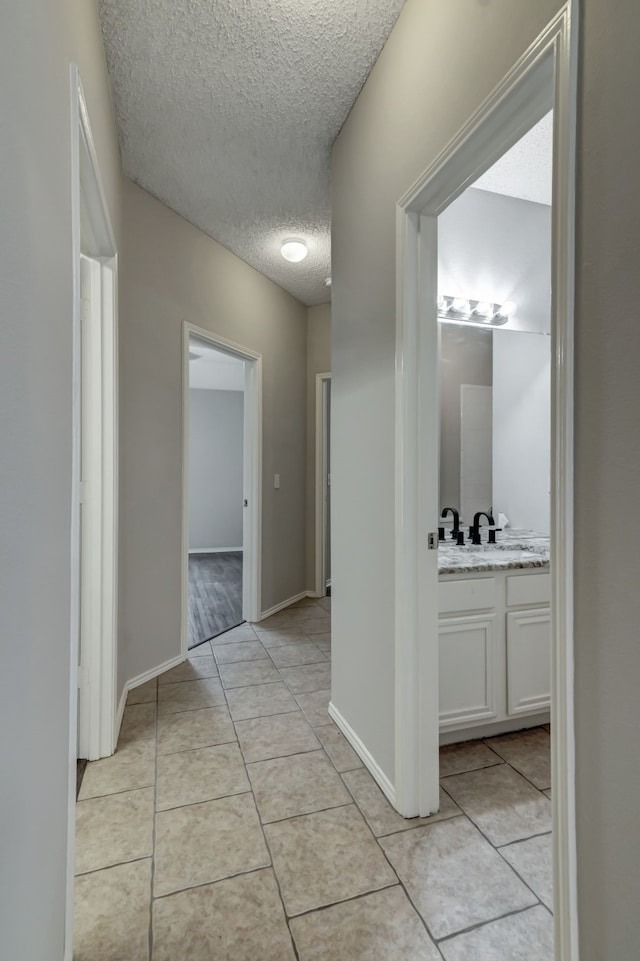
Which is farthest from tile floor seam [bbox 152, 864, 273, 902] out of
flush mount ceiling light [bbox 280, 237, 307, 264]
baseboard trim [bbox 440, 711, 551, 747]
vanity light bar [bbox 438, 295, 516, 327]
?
flush mount ceiling light [bbox 280, 237, 307, 264]

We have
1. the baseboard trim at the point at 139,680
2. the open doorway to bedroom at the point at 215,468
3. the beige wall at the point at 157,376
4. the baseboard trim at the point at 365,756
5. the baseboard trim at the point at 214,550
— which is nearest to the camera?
the baseboard trim at the point at 365,756

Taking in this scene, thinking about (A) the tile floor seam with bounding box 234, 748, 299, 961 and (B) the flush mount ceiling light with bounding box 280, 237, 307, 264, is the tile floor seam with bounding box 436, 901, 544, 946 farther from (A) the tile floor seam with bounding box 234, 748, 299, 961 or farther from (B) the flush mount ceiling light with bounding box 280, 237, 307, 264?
(B) the flush mount ceiling light with bounding box 280, 237, 307, 264

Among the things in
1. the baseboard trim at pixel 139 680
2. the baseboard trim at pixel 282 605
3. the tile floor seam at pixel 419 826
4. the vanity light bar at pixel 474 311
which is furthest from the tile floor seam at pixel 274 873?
the vanity light bar at pixel 474 311

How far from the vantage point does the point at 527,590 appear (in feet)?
6.88

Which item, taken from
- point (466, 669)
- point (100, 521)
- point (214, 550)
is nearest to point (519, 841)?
point (466, 669)

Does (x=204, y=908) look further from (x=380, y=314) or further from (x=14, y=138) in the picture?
(x=380, y=314)

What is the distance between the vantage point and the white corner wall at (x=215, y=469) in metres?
7.43

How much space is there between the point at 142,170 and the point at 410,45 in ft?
5.13

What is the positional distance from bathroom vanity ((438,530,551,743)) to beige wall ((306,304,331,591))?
2.38 meters

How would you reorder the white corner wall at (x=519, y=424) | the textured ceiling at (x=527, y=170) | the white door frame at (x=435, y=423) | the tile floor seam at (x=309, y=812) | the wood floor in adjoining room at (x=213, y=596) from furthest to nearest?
the wood floor in adjoining room at (x=213, y=596) < the white corner wall at (x=519, y=424) < the textured ceiling at (x=527, y=170) < the tile floor seam at (x=309, y=812) < the white door frame at (x=435, y=423)

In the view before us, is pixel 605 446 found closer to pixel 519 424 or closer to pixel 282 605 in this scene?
pixel 519 424

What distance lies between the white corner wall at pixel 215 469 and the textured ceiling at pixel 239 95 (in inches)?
182

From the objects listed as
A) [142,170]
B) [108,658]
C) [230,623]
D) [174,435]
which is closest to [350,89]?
[142,170]

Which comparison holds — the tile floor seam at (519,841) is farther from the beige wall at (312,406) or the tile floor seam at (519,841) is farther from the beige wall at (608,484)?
the beige wall at (312,406)
